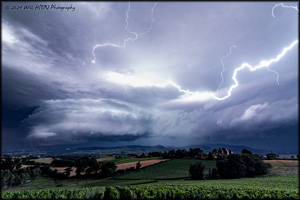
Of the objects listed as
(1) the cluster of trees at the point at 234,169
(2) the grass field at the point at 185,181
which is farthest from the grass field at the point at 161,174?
(1) the cluster of trees at the point at 234,169

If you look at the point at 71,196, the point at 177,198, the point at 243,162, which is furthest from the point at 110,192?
the point at 243,162

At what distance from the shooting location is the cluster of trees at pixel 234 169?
193 ft

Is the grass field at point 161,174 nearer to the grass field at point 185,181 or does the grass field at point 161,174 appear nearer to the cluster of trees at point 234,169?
the grass field at point 185,181

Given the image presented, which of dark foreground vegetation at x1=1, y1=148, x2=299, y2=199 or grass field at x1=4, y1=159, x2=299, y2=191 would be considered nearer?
dark foreground vegetation at x1=1, y1=148, x2=299, y2=199

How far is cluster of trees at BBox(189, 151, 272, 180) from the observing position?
59.0 meters

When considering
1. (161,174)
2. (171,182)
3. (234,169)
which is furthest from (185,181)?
(234,169)

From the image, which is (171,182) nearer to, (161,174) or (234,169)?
(161,174)

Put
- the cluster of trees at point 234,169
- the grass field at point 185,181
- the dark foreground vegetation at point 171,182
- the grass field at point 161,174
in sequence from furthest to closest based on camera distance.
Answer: the grass field at point 161,174 < the cluster of trees at point 234,169 < the grass field at point 185,181 < the dark foreground vegetation at point 171,182

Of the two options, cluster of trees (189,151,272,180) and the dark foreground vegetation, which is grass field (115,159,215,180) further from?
cluster of trees (189,151,272,180)

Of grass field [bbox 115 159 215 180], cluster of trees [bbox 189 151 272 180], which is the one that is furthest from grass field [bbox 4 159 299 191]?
cluster of trees [bbox 189 151 272 180]

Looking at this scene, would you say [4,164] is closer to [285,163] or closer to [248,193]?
[248,193]

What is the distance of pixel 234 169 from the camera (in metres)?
61.1

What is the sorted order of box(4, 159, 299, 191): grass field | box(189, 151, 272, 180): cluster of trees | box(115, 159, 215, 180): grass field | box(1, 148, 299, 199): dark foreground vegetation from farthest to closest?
box(115, 159, 215, 180): grass field
box(189, 151, 272, 180): cluster of trees
box(4, 159, 299, 191): grass field
box(1, 148, 299, 199): dark foreground vegetation

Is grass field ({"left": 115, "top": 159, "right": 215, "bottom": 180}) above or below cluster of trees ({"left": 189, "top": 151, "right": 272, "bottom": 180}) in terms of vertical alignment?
below
